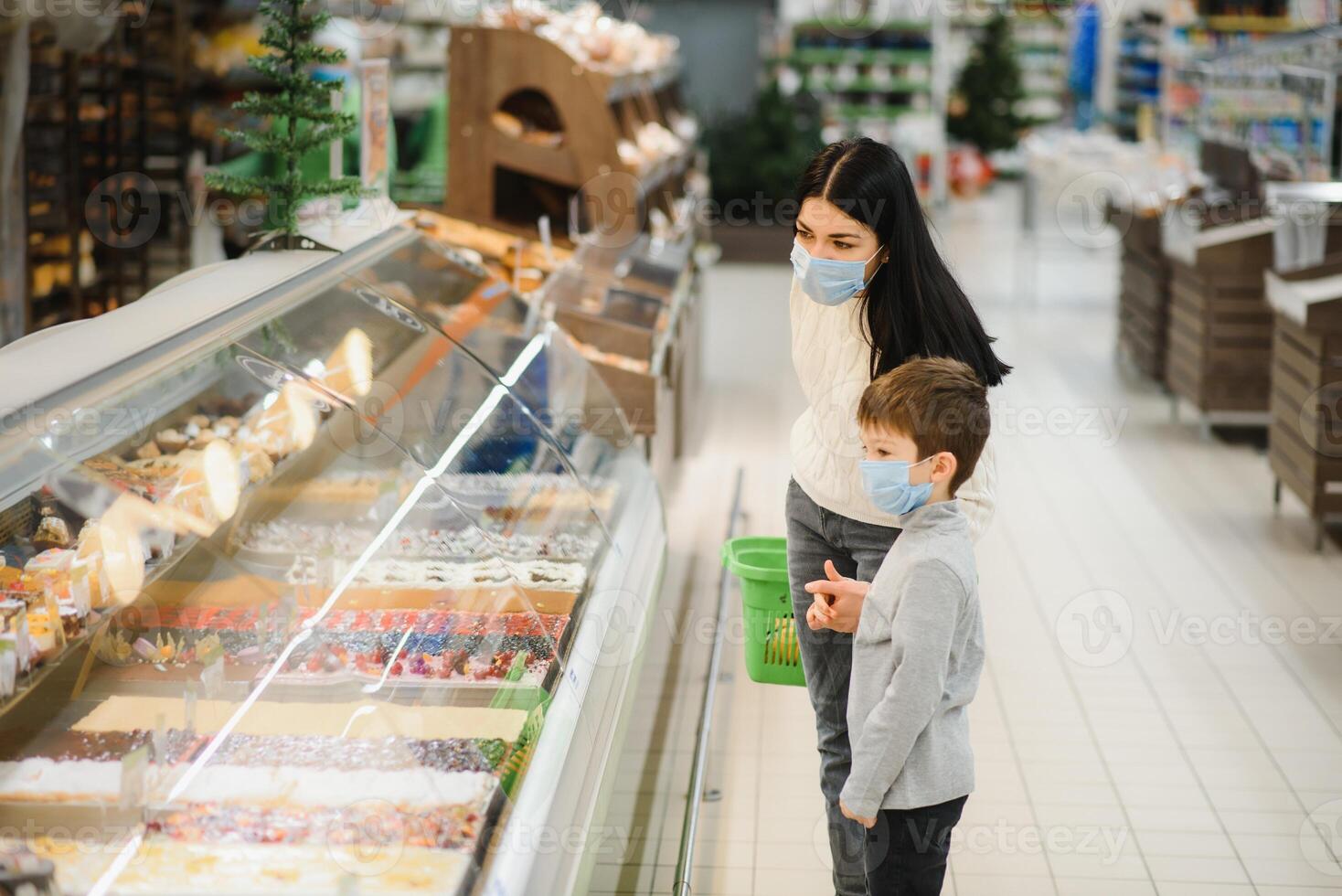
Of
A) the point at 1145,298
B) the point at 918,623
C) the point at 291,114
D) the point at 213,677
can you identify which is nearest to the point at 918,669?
the point at 918,623

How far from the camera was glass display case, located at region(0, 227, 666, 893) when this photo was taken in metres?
2.03

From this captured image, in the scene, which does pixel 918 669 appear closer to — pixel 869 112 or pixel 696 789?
pixel 696 789

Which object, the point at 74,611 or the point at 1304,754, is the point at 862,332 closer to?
the point at 74,611

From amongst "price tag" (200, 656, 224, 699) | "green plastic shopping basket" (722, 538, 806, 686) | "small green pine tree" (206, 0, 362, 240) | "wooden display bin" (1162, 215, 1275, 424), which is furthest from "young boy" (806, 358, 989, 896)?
"wooden display bin" (1162, 215, 1275, 424)

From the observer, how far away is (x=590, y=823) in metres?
2.59

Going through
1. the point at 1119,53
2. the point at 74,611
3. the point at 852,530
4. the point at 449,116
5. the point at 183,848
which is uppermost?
the point at 1119,53

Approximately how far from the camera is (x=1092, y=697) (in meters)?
4.22

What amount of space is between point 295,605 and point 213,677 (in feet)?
0.86

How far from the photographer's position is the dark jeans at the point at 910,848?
86.4 inches

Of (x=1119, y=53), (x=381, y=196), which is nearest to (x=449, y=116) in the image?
(x=381, y=196)

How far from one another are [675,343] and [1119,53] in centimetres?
1525

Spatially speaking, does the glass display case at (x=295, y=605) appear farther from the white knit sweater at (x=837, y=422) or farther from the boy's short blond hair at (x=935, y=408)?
the boy's short blond hair at (x=935, y=408)

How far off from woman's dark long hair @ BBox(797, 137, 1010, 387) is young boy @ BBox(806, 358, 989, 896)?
201 mm

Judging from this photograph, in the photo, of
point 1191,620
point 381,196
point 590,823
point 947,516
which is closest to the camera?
point 947,516
